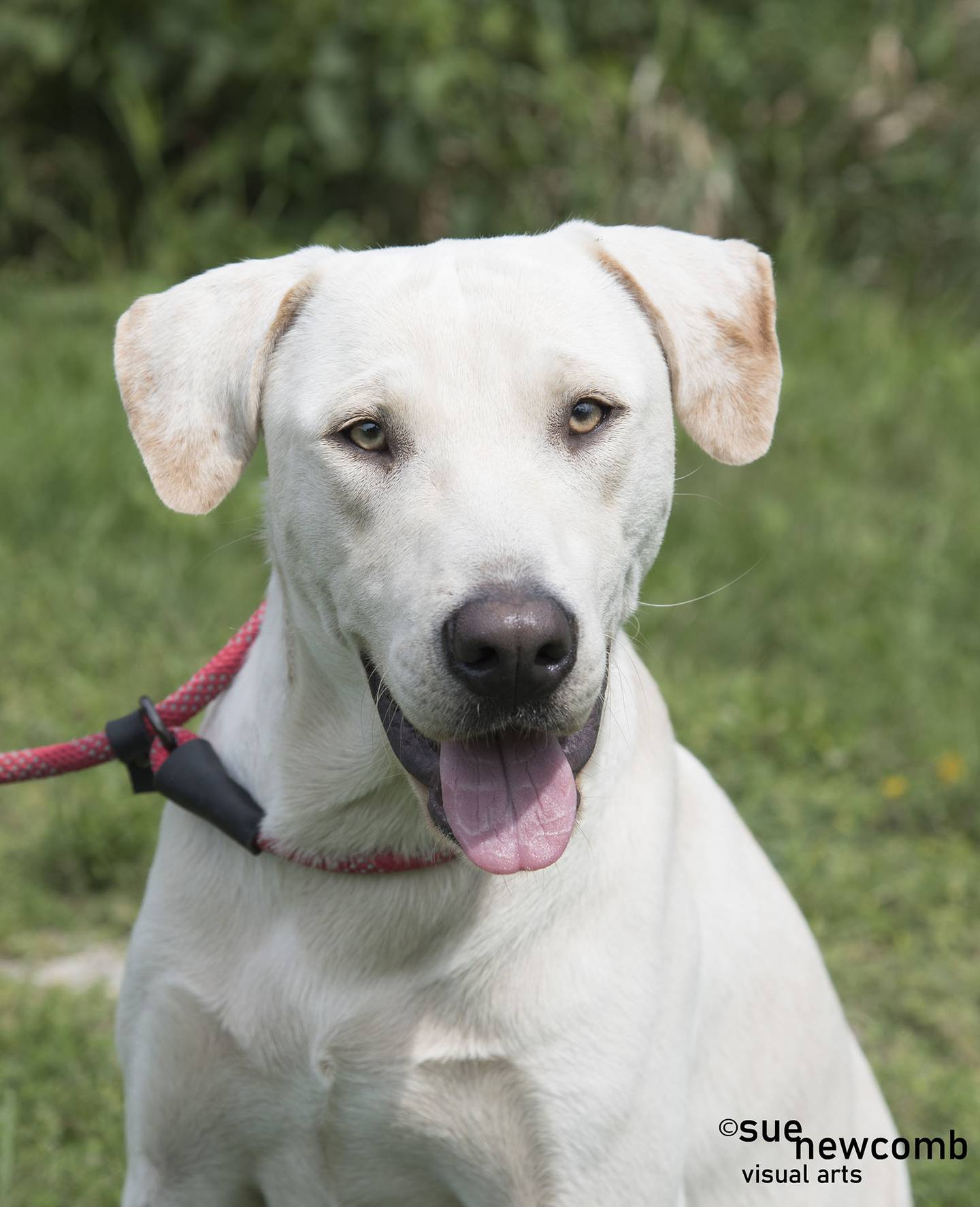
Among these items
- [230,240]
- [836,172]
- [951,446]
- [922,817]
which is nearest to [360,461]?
[922,817]

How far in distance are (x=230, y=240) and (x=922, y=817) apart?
4683 millimetres

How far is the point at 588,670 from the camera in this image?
6.79ft

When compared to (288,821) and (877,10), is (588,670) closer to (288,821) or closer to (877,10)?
(288,821)

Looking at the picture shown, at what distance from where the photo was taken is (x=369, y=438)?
218cm

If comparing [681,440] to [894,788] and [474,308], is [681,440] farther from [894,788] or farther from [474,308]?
[474,308]

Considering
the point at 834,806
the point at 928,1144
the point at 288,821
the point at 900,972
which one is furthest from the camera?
the point at 834,806

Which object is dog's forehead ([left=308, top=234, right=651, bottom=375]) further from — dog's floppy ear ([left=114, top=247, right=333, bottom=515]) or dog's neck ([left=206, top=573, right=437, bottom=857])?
dog's neck ([left=206, top=573, right=437, bottom=857])

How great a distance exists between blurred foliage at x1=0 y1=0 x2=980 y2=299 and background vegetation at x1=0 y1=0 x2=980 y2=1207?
0.06 feet

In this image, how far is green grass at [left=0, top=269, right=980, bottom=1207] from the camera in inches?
137

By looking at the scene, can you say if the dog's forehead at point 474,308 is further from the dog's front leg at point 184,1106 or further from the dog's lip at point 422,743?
the dog's front leg at point 184,1106

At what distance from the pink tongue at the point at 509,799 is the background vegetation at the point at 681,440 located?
113 cm

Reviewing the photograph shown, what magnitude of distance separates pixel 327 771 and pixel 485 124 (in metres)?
5.51

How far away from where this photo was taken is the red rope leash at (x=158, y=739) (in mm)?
2725

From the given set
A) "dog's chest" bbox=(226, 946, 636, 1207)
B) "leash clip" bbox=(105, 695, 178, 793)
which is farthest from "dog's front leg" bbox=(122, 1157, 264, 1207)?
"leash clip" bbox=(105, 695, 178, 793)
